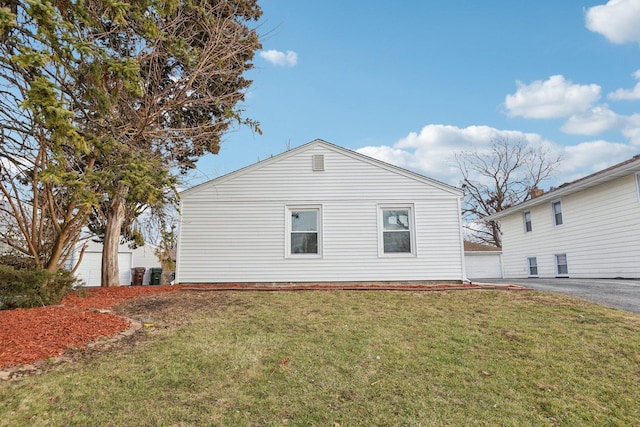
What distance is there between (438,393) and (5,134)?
906cm

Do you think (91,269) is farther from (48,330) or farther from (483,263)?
(483,263)

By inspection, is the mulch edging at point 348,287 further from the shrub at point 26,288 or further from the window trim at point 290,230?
the shrub at point 26,288

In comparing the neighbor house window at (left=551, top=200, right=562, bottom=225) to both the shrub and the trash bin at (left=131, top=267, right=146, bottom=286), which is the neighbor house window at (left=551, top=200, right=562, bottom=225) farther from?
the trash bin at (left=131, top=267, right=146, bottom=286)

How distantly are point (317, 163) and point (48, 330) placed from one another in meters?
7.53

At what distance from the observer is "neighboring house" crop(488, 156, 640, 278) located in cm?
1161

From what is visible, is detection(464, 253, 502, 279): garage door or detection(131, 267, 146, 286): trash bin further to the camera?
detection(464, 253, 502, 279): garage door

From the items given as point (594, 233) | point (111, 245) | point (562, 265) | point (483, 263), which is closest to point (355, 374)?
point (111, 245)

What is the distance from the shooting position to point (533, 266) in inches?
671

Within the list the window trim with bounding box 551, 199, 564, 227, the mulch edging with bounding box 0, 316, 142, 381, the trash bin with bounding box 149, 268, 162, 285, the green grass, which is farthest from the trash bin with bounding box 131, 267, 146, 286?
the window trim with bounding box 551, 199, 564, 227

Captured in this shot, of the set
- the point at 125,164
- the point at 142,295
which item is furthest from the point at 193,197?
the point at 125,164

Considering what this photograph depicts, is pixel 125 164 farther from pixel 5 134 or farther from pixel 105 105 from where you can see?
pixel 5 134

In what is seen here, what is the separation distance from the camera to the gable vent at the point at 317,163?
415 inches

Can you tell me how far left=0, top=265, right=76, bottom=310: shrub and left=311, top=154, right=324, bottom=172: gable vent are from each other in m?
6.79

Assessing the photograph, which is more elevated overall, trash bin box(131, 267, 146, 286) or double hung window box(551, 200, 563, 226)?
double hung window box(551, 200, 563, 226)
